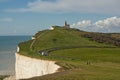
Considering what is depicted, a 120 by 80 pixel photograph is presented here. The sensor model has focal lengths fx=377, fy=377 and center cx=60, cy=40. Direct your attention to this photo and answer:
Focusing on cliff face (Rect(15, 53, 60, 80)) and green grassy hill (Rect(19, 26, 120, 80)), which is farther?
cliff face (Rect(15, 53, 60, 80))

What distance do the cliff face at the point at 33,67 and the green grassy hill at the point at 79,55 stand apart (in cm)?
123

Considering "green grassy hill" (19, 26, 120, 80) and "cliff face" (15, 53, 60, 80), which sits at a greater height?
"green grassy hill" (19, 26, 120, 80)

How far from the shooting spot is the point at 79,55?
228 ft

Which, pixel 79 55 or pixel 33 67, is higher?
pixel 79 55

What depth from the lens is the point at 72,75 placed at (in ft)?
115

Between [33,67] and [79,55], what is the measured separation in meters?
14.3

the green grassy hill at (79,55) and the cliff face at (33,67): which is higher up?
the green grassy hill at (79,55)

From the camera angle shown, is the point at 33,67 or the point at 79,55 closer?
the point at 33,67

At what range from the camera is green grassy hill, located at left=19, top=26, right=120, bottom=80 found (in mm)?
36688

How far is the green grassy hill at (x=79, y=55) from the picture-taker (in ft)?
120

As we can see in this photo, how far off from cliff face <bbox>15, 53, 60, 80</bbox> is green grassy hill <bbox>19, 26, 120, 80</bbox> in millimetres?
1234

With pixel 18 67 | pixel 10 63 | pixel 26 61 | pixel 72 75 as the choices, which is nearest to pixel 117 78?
pixel 72 75

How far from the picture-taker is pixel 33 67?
57.7m

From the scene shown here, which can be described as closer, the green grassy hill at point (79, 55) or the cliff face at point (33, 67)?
the green grassy hill at point (79, 55)
